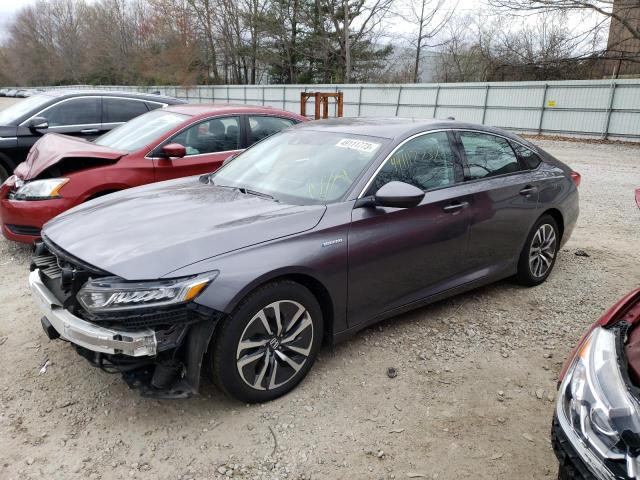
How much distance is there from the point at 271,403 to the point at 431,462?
95 cm

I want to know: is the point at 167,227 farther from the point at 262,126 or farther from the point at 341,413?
the point at 262,126

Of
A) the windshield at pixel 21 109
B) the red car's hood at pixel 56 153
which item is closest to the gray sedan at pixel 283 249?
the red car's hood at pixel 56 153

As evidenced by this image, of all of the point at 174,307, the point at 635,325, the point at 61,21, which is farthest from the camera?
the point at 61,21

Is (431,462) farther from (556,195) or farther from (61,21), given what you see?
(61,21)

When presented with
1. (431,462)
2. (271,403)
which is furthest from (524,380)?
(271,403)

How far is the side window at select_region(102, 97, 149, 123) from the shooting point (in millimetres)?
7281

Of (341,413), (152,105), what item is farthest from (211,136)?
(341,413)

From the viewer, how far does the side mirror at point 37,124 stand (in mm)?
6758

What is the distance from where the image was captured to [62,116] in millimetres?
7082

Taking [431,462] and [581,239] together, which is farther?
[581,239]

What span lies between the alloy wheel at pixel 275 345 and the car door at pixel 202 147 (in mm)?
3096

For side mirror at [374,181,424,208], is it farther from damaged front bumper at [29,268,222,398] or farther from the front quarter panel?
damaged front bumper at [29,268,222,398]

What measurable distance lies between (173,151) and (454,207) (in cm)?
300

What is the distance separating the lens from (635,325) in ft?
7.05
